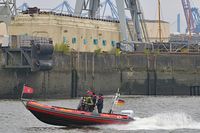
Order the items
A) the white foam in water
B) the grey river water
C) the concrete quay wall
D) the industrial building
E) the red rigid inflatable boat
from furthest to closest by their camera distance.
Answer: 1. the industrial building
2. the concrete quay wall
3. the white foam in water
4. the grey river water
5. the red rigid inflatable boat

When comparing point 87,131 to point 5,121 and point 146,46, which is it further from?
point 146,46

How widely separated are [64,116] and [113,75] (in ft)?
167

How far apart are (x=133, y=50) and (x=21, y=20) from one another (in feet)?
68.3

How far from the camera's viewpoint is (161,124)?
5531 cm

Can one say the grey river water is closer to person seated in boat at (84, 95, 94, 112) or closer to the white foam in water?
the white foam in water

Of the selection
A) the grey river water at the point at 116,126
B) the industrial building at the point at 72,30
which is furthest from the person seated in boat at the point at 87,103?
the industrial building at the point at 72,30

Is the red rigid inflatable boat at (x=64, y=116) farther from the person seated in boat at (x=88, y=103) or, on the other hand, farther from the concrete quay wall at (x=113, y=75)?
the concrete quay wall at (x=113, y=75)

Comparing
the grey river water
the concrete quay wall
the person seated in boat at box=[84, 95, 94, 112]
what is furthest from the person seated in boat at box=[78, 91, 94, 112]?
the concrete quay wall

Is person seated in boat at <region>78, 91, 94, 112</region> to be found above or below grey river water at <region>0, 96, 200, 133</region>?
above

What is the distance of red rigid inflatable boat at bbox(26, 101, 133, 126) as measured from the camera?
50.9 meters

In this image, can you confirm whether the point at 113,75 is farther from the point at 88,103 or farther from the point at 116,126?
the point at 88,103

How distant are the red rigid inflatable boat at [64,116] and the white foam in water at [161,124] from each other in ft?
3.34

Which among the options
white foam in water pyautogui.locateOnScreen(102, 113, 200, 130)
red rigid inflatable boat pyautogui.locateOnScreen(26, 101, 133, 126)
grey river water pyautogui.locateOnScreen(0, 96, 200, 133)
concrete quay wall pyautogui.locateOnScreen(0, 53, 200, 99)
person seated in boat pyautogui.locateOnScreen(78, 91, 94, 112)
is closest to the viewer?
red rigid inflatable boat pyautogui.locateOnScreen(26, 101, 133, 126)

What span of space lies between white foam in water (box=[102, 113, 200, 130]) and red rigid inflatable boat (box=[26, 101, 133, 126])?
→ 3.34 feet
